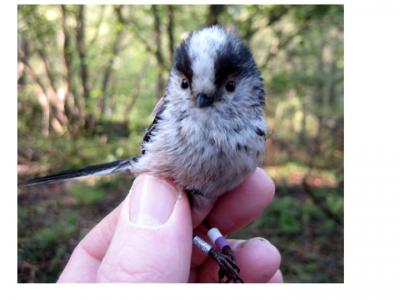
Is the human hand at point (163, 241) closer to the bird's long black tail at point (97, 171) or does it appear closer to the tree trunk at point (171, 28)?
the bird's long black tail at point (97, 171)

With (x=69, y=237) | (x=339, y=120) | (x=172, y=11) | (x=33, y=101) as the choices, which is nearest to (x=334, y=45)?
(x=339, y=120)

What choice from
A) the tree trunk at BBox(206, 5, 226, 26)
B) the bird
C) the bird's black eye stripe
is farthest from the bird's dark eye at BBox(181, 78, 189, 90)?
the tree trunk at BBox(206, 5, 226, 26)

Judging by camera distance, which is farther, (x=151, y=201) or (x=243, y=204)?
(x=243, y=204)

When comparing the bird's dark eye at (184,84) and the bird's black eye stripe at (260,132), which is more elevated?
the bird's dark eye at (184,84)

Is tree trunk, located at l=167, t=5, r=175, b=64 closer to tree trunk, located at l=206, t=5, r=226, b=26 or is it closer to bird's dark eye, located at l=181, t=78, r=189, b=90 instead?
tree trunk, located at l=206, t=5, r=226, b=26

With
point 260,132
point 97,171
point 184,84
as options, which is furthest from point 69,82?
point 260,132

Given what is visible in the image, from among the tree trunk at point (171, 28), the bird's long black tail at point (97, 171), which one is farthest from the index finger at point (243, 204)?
the tree trunk at point (171, 28)

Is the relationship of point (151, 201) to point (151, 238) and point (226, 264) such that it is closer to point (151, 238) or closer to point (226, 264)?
point (151, 238)
